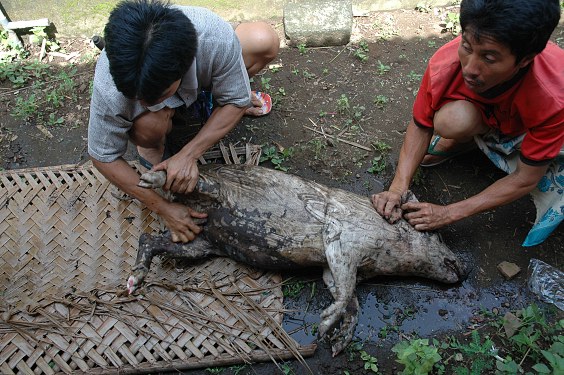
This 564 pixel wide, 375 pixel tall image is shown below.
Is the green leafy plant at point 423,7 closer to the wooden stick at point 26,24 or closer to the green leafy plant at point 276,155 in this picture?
the green leafy plant at point 276,155

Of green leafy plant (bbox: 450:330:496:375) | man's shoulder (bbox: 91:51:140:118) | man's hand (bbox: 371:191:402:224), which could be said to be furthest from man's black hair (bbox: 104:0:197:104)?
green leafy plant (bbox: 450:330:496:375)

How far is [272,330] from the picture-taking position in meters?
2.74

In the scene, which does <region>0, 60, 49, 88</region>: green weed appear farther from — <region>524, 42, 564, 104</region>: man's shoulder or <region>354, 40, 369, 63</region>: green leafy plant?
<region>524, 42, 564, 104</region>: man's shoulder

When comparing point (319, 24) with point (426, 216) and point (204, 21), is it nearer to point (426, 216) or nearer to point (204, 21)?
point (204, 21)

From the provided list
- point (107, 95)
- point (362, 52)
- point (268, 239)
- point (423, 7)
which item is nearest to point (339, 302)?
point (268, 239)

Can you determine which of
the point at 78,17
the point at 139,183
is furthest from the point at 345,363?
the point at 78,17

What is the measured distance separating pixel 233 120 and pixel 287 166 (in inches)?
32.8

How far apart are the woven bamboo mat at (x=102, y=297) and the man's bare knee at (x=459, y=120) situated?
1505 millimetres

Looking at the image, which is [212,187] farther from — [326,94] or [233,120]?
[326,94]

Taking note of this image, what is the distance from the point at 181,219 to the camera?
2.91 meters

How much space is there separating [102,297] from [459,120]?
8.24 feet

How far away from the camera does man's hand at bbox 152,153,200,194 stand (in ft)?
8.91

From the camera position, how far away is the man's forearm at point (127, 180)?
2803 mm

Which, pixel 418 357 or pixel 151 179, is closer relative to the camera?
pixel 418 357
